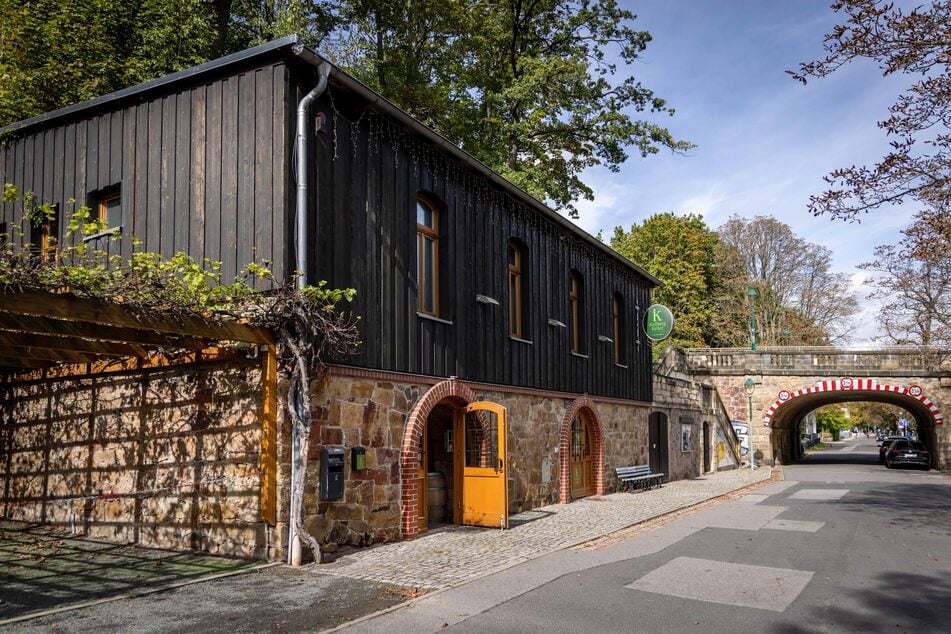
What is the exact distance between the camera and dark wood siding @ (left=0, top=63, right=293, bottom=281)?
9680mm

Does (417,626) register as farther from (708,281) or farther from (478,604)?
(708,281)

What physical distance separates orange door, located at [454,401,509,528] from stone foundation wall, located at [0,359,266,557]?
4173 mm

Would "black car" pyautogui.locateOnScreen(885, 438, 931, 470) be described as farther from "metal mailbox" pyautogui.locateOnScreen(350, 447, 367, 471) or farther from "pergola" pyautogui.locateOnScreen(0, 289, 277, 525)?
"pergola" pyautogui.locateOnScreen(0, 289, 277, 525)

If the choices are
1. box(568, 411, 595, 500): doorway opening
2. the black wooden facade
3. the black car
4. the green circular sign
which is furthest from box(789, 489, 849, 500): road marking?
the black car

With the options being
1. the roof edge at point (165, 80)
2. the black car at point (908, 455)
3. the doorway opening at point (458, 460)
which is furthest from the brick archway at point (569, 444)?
the black car at point (908, 455)

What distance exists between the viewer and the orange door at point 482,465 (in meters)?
12.2

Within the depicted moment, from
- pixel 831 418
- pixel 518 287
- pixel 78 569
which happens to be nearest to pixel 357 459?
Result: pixel 78 569

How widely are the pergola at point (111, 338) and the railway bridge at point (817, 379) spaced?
27.9m

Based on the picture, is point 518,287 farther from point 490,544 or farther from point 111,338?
point 111,338

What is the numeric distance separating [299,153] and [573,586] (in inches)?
240

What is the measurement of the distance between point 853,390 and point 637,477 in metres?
19.2

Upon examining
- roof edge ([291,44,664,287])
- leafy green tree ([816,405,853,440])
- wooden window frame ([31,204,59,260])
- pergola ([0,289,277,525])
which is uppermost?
roof edge ([291,44,664,287])

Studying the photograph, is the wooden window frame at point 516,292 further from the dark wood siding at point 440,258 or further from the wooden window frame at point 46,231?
the wooden window frame at point 46,231

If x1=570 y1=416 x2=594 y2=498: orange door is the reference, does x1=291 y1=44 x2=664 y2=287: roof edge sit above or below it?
above
